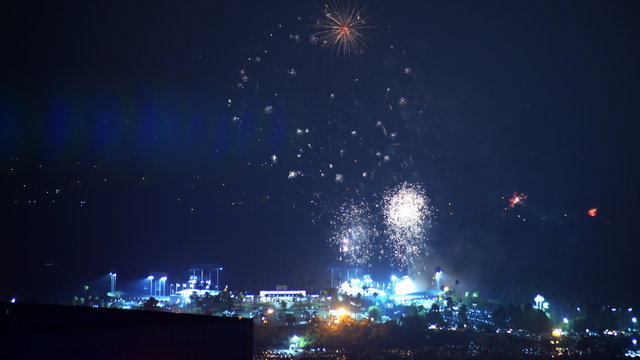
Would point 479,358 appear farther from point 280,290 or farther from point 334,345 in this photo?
point 280,290

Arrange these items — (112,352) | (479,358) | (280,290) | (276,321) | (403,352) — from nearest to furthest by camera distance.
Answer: (112,352)
(479,358)
(403,352)
(276,321)
(280,290)

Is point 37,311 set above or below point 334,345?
above

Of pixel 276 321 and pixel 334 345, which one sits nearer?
pixel 334 345

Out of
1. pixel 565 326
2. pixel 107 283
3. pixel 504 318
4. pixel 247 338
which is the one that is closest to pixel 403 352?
pixel 504 318

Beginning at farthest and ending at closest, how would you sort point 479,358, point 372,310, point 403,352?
1. point 372,310
2. point 403,352
3. point 479,358

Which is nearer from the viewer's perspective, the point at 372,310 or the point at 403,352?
the point at 403,352

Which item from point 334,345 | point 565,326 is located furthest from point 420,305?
point 334,345

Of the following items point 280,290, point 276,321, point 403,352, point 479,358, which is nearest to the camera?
point 479,358

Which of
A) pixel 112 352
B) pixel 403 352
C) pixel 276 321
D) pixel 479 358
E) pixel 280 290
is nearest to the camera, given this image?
pixel 112 352

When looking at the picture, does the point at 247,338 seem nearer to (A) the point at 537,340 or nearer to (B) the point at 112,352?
(B) the point at 112,352
